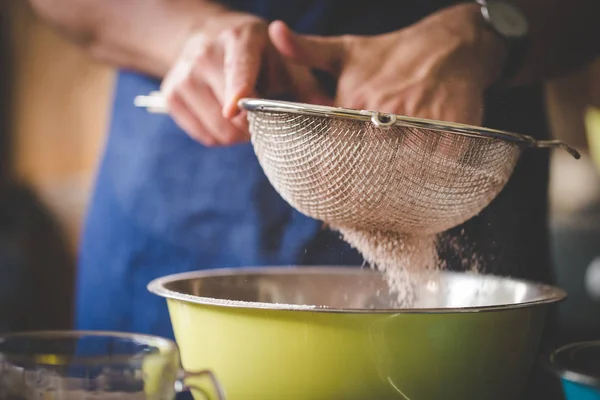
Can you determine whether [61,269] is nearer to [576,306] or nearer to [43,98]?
[43,98]

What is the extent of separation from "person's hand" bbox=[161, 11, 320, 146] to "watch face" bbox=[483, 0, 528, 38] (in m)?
0.18

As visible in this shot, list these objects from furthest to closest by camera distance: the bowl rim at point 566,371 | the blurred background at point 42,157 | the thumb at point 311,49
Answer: the blurred background at point 42,157 → the thumb at point 311,49 → the bowl rim at point 566,371

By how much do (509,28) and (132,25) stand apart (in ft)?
1.49

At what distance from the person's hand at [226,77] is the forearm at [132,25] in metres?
0.04

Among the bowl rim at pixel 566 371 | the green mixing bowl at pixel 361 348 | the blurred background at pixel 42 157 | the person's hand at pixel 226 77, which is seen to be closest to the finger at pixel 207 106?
the person's hand at pixel 226 77

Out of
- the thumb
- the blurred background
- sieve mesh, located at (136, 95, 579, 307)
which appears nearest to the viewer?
sieve mesh, located at (136, 95, 579, 307)

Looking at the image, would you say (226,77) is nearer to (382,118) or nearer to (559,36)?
(382,118)

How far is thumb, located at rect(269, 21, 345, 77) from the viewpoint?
0.61m

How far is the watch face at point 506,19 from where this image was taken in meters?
0.65

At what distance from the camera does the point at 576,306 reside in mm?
1112

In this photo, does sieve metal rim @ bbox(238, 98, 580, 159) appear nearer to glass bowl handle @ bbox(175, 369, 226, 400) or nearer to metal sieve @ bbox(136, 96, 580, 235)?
metal sieve @ bbox(136, 96, 580, 235)

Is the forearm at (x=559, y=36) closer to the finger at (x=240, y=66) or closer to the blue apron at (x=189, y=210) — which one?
the blue apron at (x=189, y=210)

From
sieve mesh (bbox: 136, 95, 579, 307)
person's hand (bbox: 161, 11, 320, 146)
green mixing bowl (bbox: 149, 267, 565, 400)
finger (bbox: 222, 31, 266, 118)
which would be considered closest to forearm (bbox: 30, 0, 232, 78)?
person's hand (bbox: 161, 11, 320, 146)

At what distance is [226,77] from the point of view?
631 millimetres
